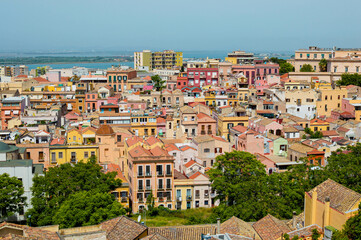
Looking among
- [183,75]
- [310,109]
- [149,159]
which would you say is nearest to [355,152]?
[149,159]

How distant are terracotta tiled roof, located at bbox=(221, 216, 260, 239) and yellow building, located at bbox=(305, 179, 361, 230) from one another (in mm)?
2697

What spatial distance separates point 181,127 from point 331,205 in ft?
94.8

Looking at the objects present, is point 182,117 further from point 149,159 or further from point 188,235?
point 188,235

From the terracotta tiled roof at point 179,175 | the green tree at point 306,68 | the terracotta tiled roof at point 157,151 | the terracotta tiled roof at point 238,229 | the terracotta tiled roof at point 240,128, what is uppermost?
the green tree at point 306,68

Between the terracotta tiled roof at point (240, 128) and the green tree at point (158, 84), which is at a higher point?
the green tree at point (158, 84)

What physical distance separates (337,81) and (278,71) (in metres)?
9.94

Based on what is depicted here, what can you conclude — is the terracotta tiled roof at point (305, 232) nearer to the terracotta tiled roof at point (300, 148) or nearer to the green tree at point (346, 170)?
the green tree at point (346, 170)

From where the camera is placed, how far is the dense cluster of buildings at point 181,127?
3378cm

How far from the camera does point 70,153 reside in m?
39.3

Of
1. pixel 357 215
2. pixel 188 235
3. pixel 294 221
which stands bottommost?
pixel 188 235

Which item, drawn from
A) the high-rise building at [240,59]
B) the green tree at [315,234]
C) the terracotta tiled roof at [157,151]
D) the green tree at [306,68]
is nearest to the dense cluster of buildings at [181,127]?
the terracotta tiled roof at [157,151]

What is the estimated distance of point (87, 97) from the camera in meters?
58.6

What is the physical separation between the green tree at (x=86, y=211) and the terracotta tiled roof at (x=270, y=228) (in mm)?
8069

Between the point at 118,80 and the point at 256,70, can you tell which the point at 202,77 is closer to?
the point at 256,70
